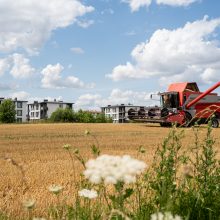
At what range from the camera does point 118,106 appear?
18062 cm

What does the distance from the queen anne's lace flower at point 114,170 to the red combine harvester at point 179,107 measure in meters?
25.6

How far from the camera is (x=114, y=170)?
5.33 ft

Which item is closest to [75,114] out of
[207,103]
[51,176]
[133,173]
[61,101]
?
[61,101]

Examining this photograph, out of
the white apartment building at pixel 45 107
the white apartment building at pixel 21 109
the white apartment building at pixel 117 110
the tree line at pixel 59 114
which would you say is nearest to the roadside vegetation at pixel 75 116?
the tree line at pixel 59 114

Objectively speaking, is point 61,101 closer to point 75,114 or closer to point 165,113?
point 75,114

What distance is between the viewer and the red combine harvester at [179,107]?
27766mm

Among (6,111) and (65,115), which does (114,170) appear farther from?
(6,111)

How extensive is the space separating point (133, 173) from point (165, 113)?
89.1ft

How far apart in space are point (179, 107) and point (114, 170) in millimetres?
26799

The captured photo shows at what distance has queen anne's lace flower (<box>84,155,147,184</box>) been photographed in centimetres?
158

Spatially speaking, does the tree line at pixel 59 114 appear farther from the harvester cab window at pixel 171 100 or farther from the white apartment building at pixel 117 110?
the white apartment building at pixel 117 110

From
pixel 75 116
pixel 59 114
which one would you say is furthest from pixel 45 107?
pixel 59 114

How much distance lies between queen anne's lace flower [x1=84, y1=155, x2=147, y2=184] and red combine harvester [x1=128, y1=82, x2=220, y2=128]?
1007 inches

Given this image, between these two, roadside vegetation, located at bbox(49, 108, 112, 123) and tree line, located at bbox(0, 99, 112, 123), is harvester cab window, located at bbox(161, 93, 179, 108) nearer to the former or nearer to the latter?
roadside vegetation, located at bbox(49, 108, 112, 123)
